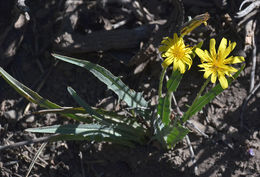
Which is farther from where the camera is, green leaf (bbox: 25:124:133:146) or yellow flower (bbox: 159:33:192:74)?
green leaf (bbox: 25:124:133:146)

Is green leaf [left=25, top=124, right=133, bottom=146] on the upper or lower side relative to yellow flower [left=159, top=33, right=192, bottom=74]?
lower

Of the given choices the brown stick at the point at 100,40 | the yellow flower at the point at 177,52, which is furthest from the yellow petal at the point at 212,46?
the brown stick at the point at 100,40

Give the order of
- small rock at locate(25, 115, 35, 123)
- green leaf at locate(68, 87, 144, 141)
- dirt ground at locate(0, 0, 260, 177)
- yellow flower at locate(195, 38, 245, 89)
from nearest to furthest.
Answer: yellow flower at locate(195, 38, 245, 89) < green leaf at locate(68, 87, 144, 141) < dirt ground at locate(0, 0, 260, 177) < small rock at locate(25, 115, 35, 123)

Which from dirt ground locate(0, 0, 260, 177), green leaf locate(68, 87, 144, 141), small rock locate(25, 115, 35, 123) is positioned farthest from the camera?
small rock locate(25, 115, 35, 123)

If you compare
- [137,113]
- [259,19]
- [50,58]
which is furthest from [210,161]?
[50,58]

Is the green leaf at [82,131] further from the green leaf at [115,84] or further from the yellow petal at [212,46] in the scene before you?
the yellow petal at [212,46]

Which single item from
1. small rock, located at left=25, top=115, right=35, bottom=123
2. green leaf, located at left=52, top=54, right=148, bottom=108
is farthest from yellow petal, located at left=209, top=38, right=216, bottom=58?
small rock, located at left=25, top=115, right=35, bottom=123

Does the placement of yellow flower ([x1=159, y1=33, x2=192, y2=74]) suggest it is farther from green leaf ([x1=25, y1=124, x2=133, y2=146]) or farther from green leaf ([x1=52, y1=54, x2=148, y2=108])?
green leaf ([x1=25, y1=124, x2=133, y2=146])

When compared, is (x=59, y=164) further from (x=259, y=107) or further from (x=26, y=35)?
(x=259, y=107)
